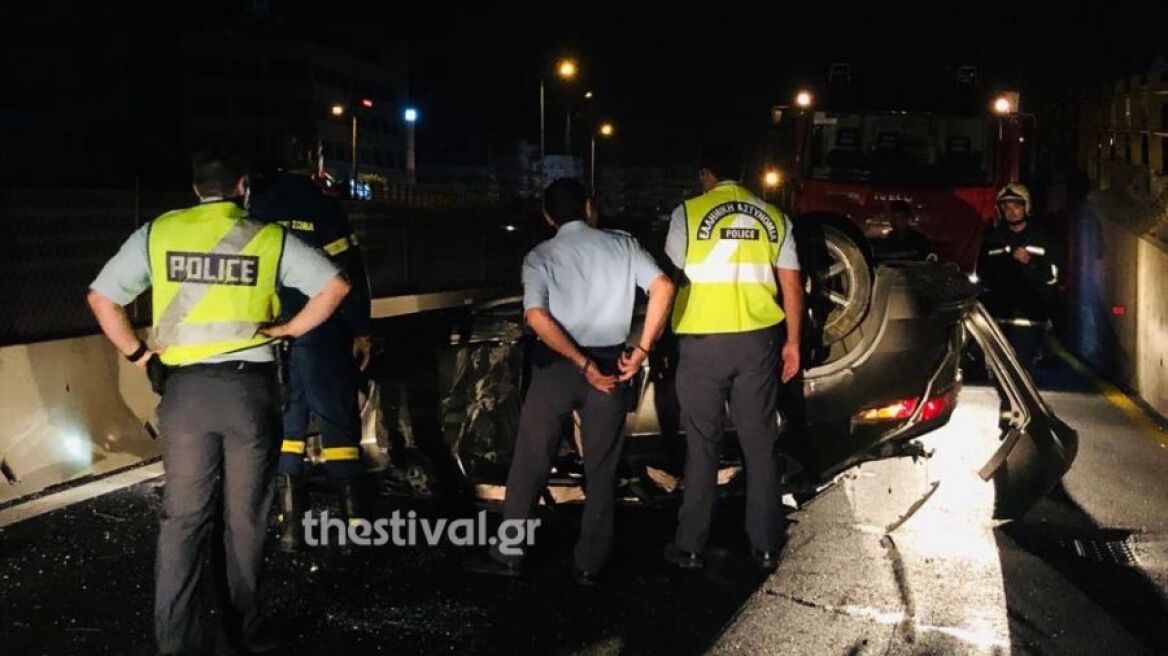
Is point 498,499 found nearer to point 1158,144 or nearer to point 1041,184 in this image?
point 1158,144

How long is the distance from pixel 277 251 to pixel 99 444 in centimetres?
420

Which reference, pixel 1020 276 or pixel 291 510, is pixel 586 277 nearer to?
pixel 291 510

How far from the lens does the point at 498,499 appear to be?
6.43 metres

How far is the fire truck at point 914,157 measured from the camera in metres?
15.1

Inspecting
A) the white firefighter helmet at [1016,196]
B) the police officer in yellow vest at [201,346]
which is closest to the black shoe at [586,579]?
the police officer in yellow vest at [201,346]

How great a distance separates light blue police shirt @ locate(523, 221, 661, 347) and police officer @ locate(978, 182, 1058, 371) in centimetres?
399

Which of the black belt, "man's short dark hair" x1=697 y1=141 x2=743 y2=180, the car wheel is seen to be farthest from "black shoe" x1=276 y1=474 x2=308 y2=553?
the car wheel

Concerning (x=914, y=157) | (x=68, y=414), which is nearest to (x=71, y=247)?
(x=68, y=414)

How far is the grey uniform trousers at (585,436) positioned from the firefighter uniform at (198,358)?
1435 mm

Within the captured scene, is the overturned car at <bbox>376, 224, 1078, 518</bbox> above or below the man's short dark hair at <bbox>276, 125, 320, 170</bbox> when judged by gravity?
below

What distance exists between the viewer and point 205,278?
4285 mm

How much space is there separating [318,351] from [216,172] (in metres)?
1.52

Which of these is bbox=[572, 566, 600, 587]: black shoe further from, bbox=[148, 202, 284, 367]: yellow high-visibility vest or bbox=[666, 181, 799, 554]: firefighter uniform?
bbox=[148, 202, 284, 367]: yellow high-visibility vest

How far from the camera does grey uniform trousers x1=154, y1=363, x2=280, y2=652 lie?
430cm
